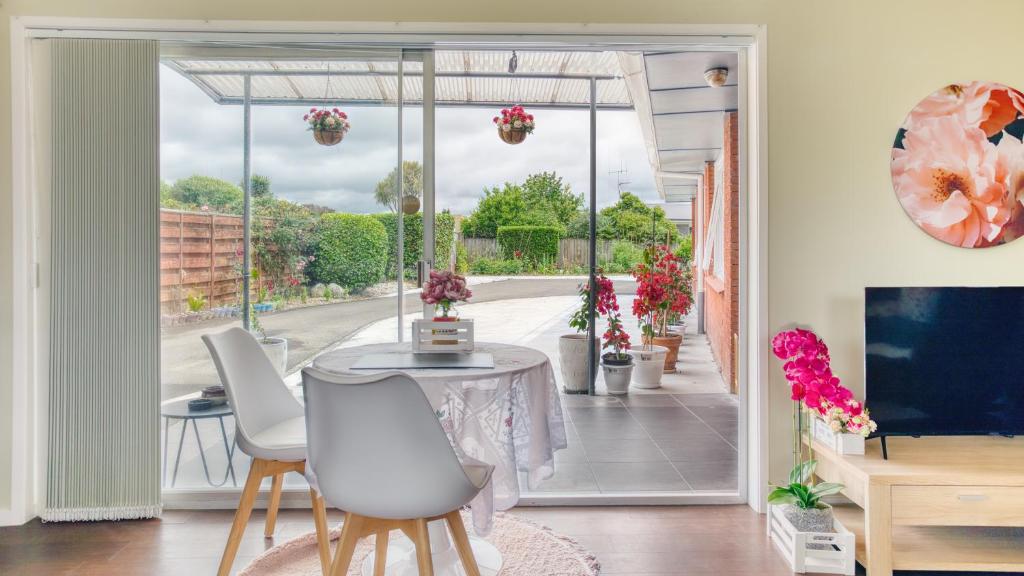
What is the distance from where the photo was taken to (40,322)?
2.97m

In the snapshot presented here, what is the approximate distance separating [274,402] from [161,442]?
721 millimetres

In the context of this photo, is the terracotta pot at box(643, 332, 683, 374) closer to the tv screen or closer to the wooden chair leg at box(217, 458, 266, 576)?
the tv screen

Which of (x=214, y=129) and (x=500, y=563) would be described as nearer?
(x=500, y=563)

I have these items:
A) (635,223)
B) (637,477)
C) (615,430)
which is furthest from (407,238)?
(635,223)

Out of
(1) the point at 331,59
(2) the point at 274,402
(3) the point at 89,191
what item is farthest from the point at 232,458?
(1) the point at 331,59

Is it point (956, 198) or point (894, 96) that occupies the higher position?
point (894, 96)

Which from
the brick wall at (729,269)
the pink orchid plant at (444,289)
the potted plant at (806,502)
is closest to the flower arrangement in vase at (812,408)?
the potted plant at (806,502)

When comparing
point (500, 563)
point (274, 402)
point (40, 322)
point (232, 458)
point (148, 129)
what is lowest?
point (500, 563)

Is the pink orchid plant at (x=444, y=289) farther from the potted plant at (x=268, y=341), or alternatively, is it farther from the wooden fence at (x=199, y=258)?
the wooden fence at (x=199, y=258)

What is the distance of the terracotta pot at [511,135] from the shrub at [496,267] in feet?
2.66

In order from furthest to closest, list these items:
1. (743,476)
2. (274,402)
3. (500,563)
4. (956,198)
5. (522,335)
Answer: (522,335) < (743,476) < (956,198) < (274,402) < (500,563)

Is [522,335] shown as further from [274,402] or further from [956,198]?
[956,198]

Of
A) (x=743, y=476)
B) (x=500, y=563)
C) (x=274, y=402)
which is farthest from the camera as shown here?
(x=743, y=476)

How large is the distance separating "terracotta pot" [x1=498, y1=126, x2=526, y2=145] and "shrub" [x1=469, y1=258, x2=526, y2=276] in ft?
2.66
